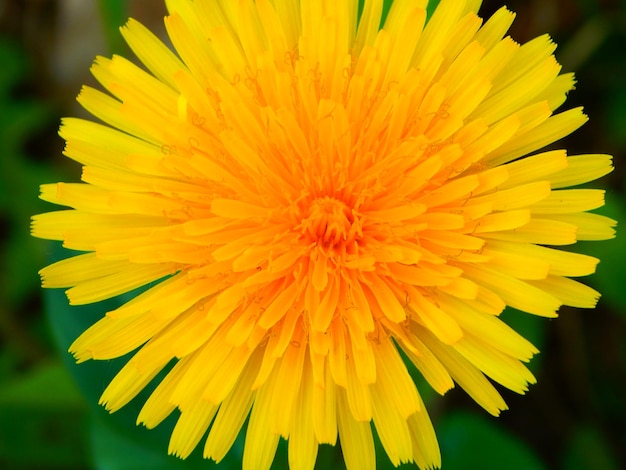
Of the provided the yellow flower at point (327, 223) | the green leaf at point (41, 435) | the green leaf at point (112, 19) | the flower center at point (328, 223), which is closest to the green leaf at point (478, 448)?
the yellow flower at point (327, 223)

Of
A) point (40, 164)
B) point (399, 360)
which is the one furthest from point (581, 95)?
point (40, 164)

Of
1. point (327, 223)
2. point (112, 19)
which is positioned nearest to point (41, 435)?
point (112, 19)

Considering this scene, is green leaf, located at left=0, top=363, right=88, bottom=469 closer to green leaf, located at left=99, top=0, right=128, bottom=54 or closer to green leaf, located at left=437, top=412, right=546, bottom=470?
green leaf, located at left=99, top=0, right=128, bottom=54

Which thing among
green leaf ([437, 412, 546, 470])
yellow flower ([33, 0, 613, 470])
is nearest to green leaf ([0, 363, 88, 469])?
yellow flower ([33, 0, 613, 470])

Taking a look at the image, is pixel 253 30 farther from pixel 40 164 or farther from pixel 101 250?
pixel 40 164

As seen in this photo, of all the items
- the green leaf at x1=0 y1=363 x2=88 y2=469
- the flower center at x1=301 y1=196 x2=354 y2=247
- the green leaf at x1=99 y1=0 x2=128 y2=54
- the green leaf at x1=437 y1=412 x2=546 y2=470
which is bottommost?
the green leaf at x1=0 y1=363 x2=88 y2=469

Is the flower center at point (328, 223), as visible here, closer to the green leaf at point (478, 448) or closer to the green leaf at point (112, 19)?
the green leaf at point (478, 448)

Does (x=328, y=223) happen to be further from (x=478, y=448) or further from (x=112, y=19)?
(x=112, y=19)
